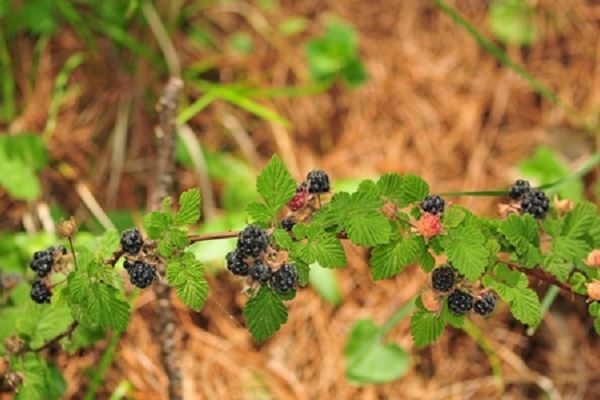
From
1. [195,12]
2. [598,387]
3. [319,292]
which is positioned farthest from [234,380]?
[195,12]

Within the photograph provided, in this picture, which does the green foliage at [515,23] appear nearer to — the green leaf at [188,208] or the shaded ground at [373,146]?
the shaded ground at [373,146]

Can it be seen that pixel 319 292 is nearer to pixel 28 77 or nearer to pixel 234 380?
pixel 234 380

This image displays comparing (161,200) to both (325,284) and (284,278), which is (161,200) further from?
(284,278)

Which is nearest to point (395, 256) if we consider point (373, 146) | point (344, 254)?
point (344, 254)

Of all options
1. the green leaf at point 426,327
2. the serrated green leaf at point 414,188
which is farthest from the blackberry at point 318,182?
the green leaf at point 426,327

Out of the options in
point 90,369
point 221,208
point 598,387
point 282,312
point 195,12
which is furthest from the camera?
point 195,12

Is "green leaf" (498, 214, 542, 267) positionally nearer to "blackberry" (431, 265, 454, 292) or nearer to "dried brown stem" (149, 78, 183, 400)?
"blackberry" (431, 265, 454, 292)
